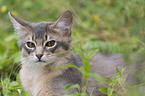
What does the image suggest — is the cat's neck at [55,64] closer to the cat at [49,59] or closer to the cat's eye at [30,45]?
the cat at [49,59]

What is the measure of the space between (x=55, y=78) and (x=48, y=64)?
0.94 feet

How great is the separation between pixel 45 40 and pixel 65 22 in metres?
0.50

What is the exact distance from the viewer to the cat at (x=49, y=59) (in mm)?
3059

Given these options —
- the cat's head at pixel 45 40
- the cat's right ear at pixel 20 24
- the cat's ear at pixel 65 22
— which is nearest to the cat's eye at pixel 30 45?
the cat's head at pixel 45 40

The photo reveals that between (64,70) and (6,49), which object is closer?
(64,70)

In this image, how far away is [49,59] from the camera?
308cm

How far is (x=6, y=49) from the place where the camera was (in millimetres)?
4875

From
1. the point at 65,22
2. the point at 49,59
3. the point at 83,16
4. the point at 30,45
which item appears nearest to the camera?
the point at 49,59

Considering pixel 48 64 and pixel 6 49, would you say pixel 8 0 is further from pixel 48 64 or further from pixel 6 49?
pixel 48 64

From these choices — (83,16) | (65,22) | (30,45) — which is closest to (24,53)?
(30,45)

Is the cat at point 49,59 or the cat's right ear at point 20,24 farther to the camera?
the cat's right ear at point 20,24

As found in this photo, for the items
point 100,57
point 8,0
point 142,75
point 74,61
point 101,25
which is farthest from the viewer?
point 8,0

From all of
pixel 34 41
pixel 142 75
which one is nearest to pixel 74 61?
pixel 34 41

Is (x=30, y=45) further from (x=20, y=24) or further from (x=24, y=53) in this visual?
(x=20, y=24)
